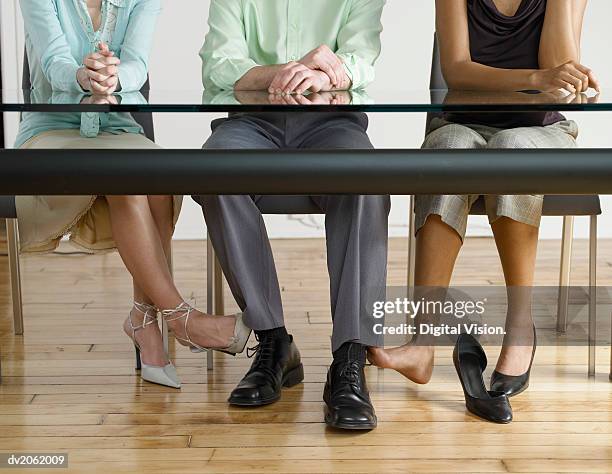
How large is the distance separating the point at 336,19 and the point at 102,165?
1.09 metres

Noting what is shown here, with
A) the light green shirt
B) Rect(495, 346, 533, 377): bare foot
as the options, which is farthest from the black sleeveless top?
Rect(495, 346, 533, 377): bare foot

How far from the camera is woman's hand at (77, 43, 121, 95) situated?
6.15 feet

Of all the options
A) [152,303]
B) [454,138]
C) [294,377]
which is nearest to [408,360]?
[294,377]

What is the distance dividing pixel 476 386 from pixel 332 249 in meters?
0.46

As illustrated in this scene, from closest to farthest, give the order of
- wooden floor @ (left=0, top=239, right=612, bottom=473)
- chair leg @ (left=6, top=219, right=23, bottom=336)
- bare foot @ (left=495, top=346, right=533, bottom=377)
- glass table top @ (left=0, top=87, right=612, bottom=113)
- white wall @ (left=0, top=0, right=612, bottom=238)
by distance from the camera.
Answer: glass table top @ (left=0, top=87, right=612, bottom=113) < wooden floor @ (left=0, top=239, right=612, bottom=473) < bare foot @ (left=495, top=346, right=533, bottom=377) < chair leg @ (left=6, top=219, right=23, bottom=336) < white wall @ (left=0, top=0, right=612, bottom=238)

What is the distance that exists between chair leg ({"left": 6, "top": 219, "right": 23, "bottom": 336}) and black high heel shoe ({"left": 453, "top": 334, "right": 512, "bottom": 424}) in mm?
1240

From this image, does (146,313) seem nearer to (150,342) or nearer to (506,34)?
(150,342)

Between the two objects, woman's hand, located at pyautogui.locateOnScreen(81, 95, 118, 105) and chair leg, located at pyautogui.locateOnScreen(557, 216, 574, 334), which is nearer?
woman's hand, located at pyautogui.locateOnScreen(81, 95, 118, 105)

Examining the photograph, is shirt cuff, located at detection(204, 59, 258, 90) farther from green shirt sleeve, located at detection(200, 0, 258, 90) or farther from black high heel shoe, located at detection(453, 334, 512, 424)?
black high heel shoe, located at detection(453, 334, 512, 424)

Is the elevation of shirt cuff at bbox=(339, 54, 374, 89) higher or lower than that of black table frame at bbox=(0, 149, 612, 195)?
higher

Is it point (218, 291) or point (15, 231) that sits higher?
point (15, 231)

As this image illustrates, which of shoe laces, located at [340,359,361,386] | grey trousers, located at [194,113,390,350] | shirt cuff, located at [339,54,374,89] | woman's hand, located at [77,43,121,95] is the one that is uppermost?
woman's hand, located at [77,43,121,95]

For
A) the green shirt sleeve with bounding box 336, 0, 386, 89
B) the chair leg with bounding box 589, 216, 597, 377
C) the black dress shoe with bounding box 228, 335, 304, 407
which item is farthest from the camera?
the chair leg with bounding box 589, 216, 597, 377

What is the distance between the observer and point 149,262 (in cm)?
227
